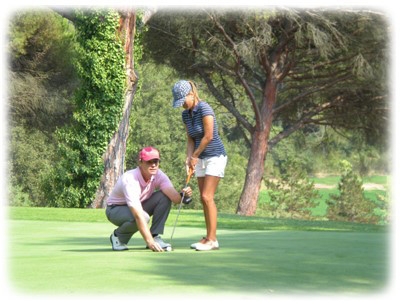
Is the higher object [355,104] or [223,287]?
[355,104]

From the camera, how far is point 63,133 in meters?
24.0

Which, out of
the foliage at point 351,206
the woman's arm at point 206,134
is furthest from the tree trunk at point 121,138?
the foliage at point 351,206

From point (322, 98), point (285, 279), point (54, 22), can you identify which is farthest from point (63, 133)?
point (285, 279)

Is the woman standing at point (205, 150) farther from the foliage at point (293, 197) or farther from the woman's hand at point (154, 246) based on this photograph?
the foliage at point (293, 197)

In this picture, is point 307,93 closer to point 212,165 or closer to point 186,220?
point 186,220

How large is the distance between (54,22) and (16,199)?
9879 millimetres

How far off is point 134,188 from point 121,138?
15.4 metres

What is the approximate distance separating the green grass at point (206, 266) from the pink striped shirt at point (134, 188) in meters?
0.53

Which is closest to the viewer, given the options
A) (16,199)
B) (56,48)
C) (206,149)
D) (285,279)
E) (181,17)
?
(285,279)

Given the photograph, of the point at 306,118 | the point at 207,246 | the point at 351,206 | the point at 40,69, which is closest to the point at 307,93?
the point at 306,118

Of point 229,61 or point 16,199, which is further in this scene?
point 16,199

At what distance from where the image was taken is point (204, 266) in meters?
6.72

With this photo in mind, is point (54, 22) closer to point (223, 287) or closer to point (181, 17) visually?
point (181, 17)

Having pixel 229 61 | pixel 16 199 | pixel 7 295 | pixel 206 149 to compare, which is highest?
pixel 229 61
